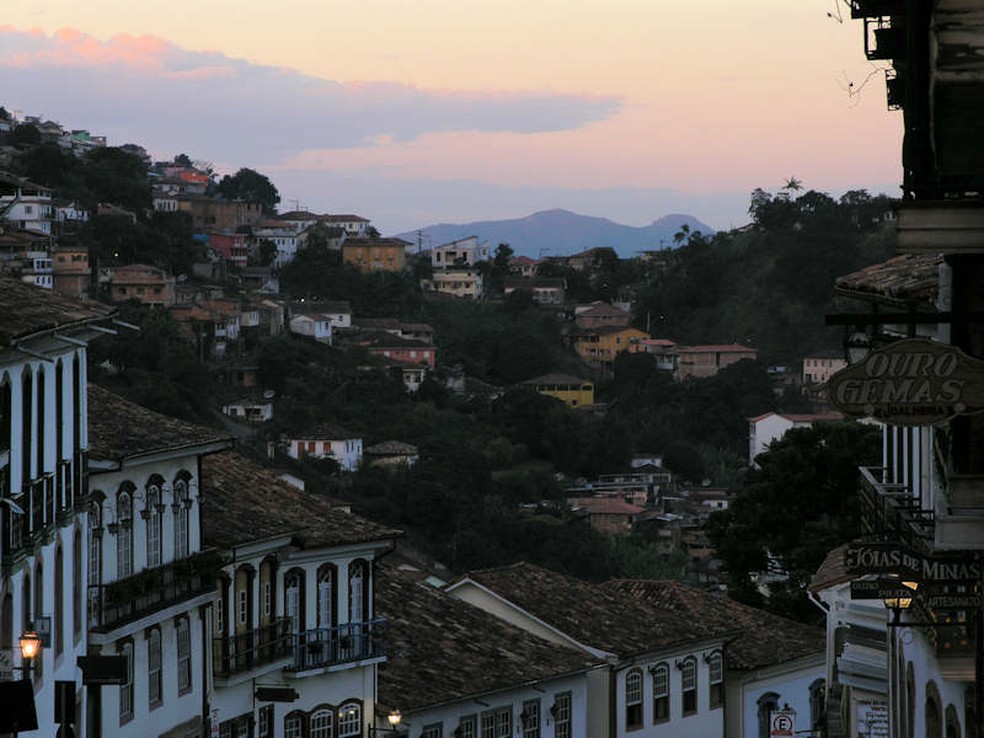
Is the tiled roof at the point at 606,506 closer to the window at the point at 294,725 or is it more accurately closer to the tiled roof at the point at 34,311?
the window at the point at 294,725

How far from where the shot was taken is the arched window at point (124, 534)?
29.8 metres

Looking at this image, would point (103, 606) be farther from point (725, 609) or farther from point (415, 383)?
point (415, 383)

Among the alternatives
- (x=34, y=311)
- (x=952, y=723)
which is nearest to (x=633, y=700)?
(x=34, y=311)

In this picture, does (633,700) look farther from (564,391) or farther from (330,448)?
(564,391)

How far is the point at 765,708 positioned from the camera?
161 feet

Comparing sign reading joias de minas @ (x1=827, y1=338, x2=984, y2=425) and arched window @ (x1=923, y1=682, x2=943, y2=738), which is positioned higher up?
sign reading joias de minas @ (x1=827, y1=338, x2=984, y2=425)

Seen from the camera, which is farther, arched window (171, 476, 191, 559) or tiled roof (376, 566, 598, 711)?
tiled roof (376, 566, 598, 711)

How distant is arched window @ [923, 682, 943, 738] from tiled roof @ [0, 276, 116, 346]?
9.66 metres

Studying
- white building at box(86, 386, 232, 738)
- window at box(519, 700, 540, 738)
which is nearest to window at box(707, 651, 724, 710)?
window at box(519, 700, 540, 738)

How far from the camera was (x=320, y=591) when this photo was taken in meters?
36.9

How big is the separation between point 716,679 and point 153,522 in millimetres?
20006

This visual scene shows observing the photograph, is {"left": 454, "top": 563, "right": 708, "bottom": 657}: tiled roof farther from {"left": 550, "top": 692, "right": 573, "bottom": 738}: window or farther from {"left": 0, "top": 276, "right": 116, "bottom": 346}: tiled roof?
{"left": 0, "top": 276, "right": 116, "bottom": 346}: tiled roof

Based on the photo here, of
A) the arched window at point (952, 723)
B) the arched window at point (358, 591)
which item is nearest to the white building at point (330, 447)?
the arched window at point (358, 591)

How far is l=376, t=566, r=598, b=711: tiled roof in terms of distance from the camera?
38.3 m
